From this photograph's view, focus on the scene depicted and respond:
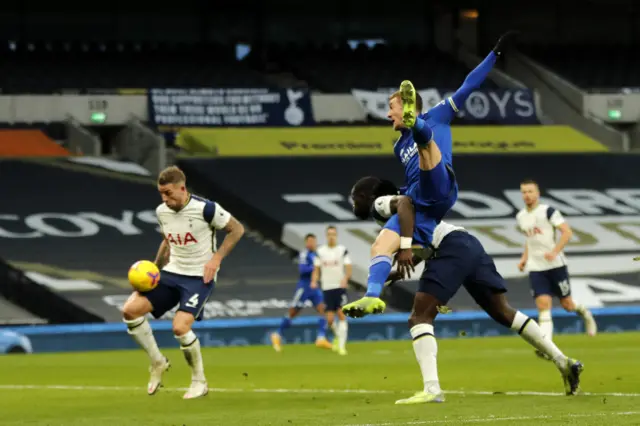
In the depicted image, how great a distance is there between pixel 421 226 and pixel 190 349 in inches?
137

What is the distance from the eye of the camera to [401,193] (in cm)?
1158

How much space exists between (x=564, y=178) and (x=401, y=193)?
27027mm

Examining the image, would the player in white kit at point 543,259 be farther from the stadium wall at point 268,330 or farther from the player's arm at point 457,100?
the player's arm at point 457,100

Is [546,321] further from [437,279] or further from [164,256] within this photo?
[437,279]

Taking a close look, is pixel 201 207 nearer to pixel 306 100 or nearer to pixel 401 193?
pixel 401 193

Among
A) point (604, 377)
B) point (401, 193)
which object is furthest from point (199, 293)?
point (604, 377)

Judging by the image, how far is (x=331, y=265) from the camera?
83.4 feet

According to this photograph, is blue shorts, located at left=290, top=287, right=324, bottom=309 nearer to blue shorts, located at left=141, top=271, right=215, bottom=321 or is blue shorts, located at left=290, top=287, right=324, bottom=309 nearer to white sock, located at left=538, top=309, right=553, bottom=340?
white sock, located at left=538, top=309, right=553, bottom=340

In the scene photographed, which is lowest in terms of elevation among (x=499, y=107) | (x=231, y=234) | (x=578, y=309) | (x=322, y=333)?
(x=322, y=333)

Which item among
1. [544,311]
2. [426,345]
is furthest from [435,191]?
[544,311]

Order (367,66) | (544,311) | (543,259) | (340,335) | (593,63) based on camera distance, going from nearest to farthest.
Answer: (544,311), (543,259), (340,335), (367,66), (593,63)

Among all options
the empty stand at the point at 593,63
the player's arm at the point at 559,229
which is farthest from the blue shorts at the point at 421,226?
the empty stand at the point at 593,63

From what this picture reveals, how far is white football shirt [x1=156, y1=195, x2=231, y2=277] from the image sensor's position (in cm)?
1383

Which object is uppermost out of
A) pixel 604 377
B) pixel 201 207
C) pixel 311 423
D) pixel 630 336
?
pixel 201 207
